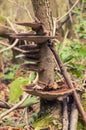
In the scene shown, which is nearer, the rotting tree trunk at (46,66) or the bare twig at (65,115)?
the bare twig at (65,115)

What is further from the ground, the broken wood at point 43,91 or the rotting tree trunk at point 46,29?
the rotting tree trunk at point 46,29

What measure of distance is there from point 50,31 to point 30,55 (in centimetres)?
21

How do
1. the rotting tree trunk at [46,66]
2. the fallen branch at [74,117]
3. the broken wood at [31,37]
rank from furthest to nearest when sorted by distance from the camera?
the rotting tree trunk at [46,66], the fallen branch at [74,117], the broken wood at [31,37]

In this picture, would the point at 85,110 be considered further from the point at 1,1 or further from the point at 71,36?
the point at 1,1

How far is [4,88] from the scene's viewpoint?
5.53 meters

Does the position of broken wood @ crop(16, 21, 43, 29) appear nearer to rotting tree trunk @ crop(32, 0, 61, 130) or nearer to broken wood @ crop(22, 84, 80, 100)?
rotting tree trunk @ crop(32, 0, 61, 130)

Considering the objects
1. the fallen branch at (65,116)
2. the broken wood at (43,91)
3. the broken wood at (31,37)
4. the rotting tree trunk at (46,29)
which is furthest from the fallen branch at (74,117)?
the broken wood at (31,37)

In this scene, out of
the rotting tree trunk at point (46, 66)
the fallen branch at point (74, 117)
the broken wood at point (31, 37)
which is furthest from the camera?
the rotting tree trunk at point (46, 66)

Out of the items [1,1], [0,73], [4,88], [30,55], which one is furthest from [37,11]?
[1,1]

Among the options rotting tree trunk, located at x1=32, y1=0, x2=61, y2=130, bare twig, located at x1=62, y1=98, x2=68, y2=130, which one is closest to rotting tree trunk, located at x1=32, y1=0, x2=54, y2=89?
rotting tree trunk, located at x1=32, y1=0, x2=61, y2=130

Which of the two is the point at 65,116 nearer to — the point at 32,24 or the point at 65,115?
the point at 65,115

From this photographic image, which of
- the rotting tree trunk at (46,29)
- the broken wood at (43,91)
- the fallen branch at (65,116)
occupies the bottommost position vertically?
the fallen branch at (65,116)

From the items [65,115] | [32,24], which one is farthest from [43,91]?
[32,24]

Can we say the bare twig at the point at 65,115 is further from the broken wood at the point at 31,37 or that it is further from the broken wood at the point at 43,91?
the broken wood at the point at 31,37
